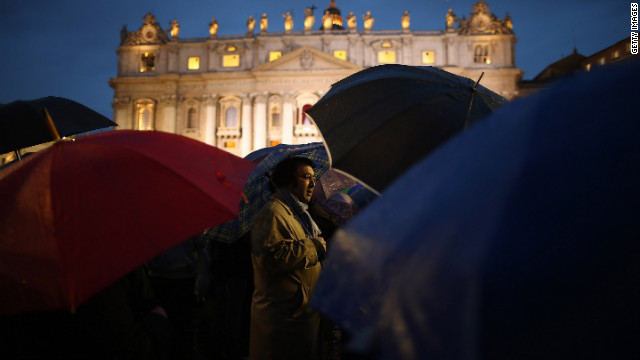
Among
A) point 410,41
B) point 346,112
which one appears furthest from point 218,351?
point 410,41

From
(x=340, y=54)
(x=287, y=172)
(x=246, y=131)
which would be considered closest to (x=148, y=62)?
(x=246, y=131)

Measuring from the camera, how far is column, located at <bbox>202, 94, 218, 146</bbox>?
114 feet

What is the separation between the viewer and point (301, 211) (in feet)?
9.89

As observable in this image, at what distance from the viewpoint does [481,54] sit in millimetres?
35062

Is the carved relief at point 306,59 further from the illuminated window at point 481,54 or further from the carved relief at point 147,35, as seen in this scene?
the illuminated window at point 481,54

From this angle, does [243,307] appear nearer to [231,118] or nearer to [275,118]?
[275,118]

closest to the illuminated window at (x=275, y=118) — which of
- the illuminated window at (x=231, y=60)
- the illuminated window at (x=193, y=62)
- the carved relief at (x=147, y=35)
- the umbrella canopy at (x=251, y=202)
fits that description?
the illuminated window at (x=231, y=60)

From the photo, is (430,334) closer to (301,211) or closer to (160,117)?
(301,211)

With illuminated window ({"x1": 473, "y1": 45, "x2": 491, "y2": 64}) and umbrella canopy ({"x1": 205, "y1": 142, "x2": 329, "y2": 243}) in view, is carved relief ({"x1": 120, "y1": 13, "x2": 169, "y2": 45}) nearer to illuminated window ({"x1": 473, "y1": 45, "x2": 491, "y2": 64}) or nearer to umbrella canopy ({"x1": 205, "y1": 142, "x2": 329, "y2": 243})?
illuminated window ({"x1": 473, "y1": 45, "x2": 491, "y2": 64})

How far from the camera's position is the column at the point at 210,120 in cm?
3481

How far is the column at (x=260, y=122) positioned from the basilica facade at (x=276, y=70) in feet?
0.26

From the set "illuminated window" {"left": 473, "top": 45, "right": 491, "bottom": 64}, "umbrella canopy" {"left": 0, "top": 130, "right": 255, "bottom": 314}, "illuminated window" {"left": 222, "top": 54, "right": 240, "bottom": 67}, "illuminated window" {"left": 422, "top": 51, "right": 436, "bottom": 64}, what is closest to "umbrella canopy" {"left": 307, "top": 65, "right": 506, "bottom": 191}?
"umbrella canopy" {"left": 0, "top": 130, "right": 255, "bottom": 314}

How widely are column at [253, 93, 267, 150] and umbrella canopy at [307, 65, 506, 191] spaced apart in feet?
104

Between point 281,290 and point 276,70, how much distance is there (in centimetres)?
3266
